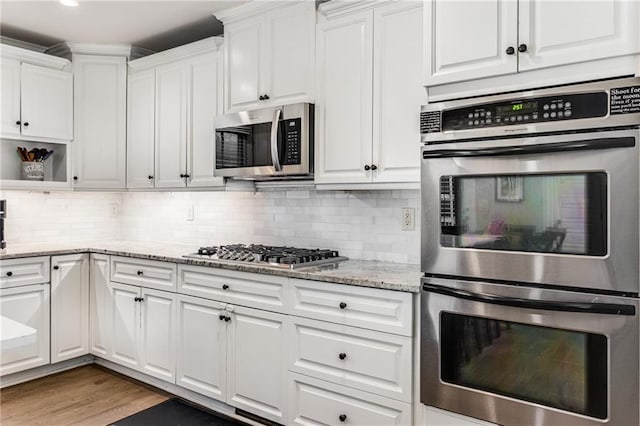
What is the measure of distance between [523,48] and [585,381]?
3.95 ft

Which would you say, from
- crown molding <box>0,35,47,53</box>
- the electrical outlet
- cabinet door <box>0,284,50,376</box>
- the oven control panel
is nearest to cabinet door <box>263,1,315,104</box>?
the electrical outlet

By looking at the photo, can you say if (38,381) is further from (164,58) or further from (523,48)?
(523,48)

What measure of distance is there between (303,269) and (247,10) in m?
1.72

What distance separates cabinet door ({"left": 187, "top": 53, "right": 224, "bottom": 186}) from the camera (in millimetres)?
3355

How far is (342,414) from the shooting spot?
229 centimetres

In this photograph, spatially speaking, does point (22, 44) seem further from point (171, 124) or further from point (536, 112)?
point (536, 112)

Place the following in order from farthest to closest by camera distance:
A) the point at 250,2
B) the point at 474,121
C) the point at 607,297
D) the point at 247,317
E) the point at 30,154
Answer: the point at 30,154, the point at 250,2, the point at 247,317, the point at 474,121, the point at 607,297

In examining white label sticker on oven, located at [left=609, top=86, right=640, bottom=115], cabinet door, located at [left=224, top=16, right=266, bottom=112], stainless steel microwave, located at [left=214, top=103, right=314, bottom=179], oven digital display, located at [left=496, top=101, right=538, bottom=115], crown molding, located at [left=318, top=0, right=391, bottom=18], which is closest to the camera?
white label sticker on oven, located at [left=609, top=86, right=640, bottom=115]

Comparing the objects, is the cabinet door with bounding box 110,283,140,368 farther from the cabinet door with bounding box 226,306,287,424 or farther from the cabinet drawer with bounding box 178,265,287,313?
the cabinet door with bounding box 226,306,287,424

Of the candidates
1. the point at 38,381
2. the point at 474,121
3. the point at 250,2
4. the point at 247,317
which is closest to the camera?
the point at 474,121

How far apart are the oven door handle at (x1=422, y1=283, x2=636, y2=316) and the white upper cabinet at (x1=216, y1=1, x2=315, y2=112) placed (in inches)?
56.6

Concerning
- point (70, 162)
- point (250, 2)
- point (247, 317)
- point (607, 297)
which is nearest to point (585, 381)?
point (607, 297)

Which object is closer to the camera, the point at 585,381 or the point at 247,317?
the point at 585,381

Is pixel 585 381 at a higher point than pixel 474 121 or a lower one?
lower
